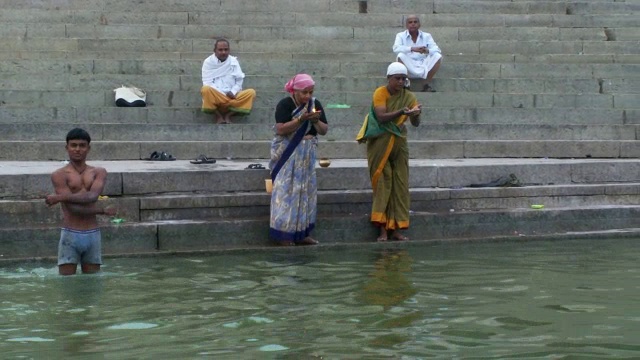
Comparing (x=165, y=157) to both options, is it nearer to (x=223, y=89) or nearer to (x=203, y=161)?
(x=203, y=161)

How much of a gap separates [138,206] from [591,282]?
3719mm

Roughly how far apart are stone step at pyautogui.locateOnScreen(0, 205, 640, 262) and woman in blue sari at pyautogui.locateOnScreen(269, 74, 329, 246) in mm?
220

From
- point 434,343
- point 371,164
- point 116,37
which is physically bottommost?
point 434,343

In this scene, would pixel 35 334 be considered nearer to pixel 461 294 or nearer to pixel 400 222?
pixel 461 294

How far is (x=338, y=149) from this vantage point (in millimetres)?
12078

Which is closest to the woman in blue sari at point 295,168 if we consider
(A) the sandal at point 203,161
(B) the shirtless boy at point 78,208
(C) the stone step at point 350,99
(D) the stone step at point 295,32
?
(A) the sandal at point 203,161

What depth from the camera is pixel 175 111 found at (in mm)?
12859

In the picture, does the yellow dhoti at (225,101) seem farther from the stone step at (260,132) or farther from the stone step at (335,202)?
the stone step at (335,202)

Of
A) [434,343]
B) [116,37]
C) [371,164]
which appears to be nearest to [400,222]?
[371,164]

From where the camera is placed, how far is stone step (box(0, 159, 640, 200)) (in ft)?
31.8

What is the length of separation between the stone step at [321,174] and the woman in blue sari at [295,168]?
24.4 inches

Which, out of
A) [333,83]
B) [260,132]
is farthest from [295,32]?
[260,132]

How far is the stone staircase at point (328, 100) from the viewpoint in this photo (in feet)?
32.9

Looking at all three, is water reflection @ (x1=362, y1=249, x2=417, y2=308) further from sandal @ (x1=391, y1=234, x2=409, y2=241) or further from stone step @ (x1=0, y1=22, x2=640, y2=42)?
stone step @ (x1=0, y1=22, x2=640, y2=42)
